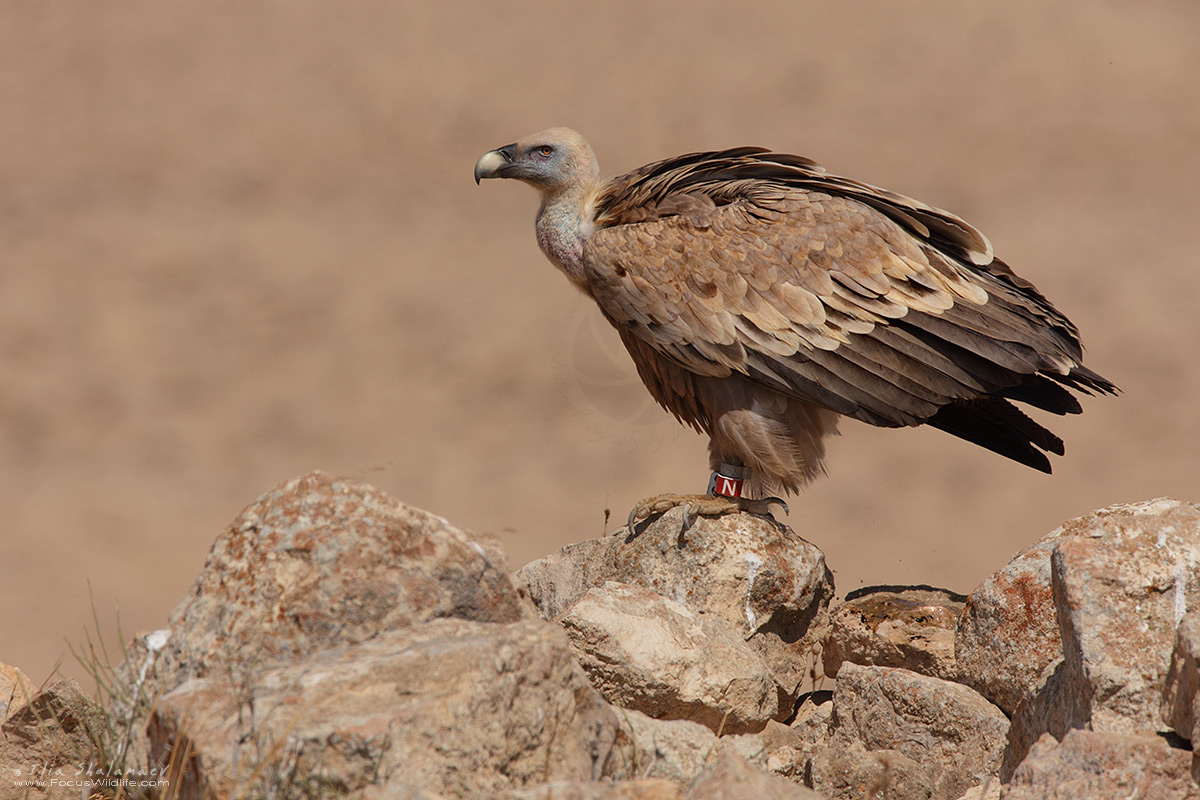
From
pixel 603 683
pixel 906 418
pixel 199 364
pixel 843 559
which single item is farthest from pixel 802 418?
pixel 199 364

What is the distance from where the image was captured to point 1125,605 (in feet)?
11.1

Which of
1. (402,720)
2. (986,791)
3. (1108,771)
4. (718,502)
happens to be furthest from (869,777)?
(718,502)

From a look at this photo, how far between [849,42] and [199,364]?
49.5ft

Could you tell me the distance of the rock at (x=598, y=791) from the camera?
2562mm

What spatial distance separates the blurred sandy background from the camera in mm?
20656

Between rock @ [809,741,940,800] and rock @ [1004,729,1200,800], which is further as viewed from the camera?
rock @ [809,741,940,800]

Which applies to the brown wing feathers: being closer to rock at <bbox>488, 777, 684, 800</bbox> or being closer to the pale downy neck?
the pale downy neck

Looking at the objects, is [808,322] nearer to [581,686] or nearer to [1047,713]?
[1047,713]

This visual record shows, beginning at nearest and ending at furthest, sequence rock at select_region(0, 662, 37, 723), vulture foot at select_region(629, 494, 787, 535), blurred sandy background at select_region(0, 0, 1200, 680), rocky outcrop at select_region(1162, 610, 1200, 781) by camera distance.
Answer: rocky outcrop at select_region(1162, 610, 1200, 781), rock at select_region(0, 662, 37, 723), vulture foot at select_region(629, 494, 787, 535), blurred sandy background at select_region(0, 0, 1200, 680)

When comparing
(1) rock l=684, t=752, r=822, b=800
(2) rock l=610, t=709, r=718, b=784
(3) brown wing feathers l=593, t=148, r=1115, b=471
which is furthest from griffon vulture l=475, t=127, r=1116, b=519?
(1) rock l=684, t=752, r=822, b=800

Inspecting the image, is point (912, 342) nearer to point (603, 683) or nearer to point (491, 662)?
point (603, 683)

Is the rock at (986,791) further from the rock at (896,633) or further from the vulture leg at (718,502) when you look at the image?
the vulture leg at (718,502)

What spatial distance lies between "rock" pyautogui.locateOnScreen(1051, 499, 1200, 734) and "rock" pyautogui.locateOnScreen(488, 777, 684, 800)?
1187 mm

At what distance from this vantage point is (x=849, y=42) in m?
28.0
